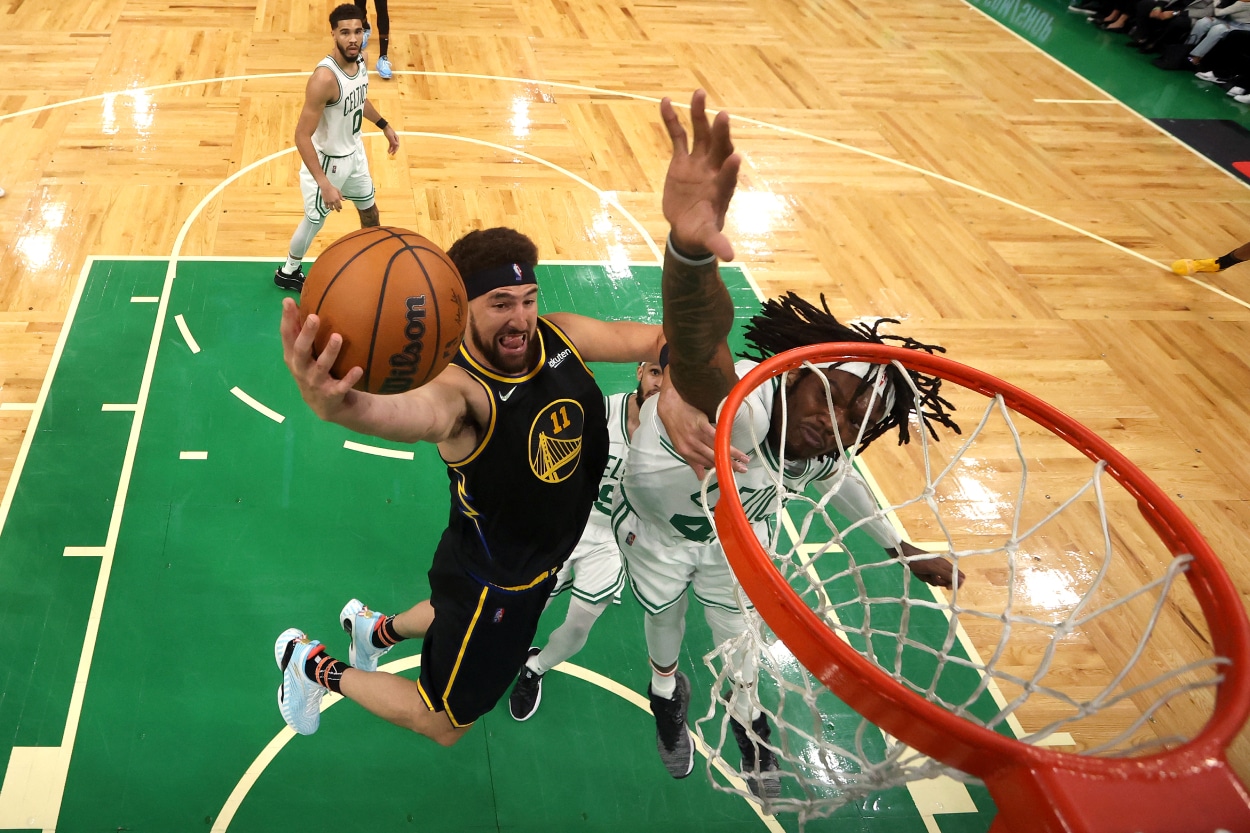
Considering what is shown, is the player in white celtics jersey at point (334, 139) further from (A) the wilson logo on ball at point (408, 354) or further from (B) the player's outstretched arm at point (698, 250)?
(B) the player's outstretched arm at point (698, 250)

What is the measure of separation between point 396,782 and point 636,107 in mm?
7071

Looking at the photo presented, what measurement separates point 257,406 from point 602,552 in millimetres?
2666

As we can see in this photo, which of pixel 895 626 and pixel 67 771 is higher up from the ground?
pixel 895 626

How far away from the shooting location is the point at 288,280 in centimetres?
613

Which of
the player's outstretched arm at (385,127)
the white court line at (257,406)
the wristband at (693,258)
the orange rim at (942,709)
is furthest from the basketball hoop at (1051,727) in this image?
the player's outstretched arm at (385,127)

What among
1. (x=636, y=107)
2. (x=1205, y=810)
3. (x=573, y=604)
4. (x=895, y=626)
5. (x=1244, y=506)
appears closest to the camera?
(x=1205, y=810)

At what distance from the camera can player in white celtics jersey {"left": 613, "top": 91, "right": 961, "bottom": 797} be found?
239 cm

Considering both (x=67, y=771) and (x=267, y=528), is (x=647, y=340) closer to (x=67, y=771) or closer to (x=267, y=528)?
(x=267, y=528)

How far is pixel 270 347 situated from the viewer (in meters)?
5.69

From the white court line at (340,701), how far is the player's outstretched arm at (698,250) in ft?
4.49

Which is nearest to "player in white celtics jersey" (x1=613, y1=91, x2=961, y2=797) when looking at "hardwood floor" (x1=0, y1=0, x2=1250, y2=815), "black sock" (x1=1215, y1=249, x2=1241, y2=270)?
"hardwood floor" (x1=0, y1=0, x2=1250, y2=815)

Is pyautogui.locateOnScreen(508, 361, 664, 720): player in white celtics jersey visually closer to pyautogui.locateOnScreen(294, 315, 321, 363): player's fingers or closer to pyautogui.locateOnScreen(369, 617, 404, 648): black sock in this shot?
pyautogui.locateOnScreen(369, 617, 404, 648): black sock

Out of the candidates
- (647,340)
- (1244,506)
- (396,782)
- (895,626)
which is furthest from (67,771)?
(1244,506)

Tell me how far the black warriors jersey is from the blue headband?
19cm
